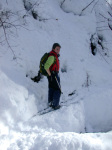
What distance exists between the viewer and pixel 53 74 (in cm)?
391

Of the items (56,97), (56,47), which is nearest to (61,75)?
(56,97)

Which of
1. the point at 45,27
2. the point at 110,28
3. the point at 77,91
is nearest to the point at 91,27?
the point at 110,28

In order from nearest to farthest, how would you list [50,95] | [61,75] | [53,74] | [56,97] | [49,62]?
[49,62] → [53,74] → [56,97] → [50,95] → [61,75]

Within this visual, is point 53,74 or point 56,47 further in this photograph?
point 53,74

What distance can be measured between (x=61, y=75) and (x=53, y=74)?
5.34 ft

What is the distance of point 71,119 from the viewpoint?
4.14m

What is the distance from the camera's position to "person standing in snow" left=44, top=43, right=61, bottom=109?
362cm

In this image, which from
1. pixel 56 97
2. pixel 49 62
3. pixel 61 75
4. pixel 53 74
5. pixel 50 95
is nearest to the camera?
pixel 49 62

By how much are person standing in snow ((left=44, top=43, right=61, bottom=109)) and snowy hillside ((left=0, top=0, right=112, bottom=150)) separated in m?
0.33

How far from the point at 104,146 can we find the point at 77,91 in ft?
9.28

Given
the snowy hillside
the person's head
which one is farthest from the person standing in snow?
the snowy hillside

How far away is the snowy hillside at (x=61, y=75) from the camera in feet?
9.55

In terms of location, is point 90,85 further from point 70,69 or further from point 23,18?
point 23,18

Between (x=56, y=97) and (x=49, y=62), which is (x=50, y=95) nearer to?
(x=56, y=97)
